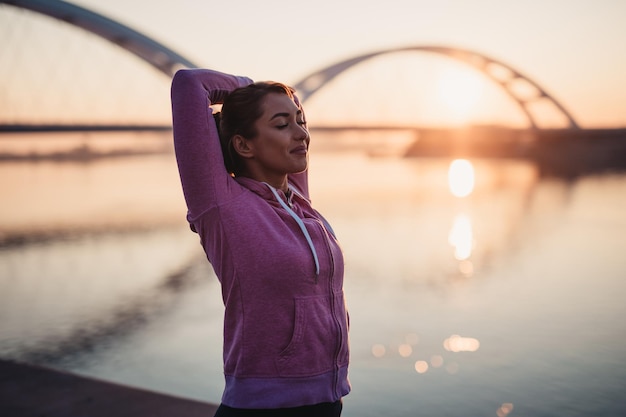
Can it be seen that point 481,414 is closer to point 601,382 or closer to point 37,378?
point 601,382

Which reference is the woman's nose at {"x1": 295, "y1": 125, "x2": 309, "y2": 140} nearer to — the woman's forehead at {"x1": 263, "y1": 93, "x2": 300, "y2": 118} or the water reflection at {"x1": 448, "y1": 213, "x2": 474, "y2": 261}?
the woman's forehead at {"x1": 263, "y1": 93, "x2": 300, "y2": 118}

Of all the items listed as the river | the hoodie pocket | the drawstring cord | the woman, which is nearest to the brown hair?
the woman

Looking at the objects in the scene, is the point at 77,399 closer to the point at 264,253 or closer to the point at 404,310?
the point at 264,253

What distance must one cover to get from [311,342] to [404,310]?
185 inches

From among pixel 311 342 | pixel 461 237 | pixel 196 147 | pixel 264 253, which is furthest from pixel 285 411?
pixel 461 237

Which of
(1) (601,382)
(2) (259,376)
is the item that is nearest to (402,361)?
(1) (601,382)

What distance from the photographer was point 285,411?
1376 mm

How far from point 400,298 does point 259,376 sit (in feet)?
17.1

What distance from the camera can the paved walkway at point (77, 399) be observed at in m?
3.02

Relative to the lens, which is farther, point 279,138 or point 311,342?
point 279,138

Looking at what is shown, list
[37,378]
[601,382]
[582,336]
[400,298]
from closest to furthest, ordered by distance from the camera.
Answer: [37,378], [601,382], [582,336], [400,298]

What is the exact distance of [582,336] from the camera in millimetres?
4949

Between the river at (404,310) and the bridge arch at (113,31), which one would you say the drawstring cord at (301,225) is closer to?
the river at (404,310)

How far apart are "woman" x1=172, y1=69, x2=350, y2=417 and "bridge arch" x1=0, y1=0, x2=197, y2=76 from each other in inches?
1010
